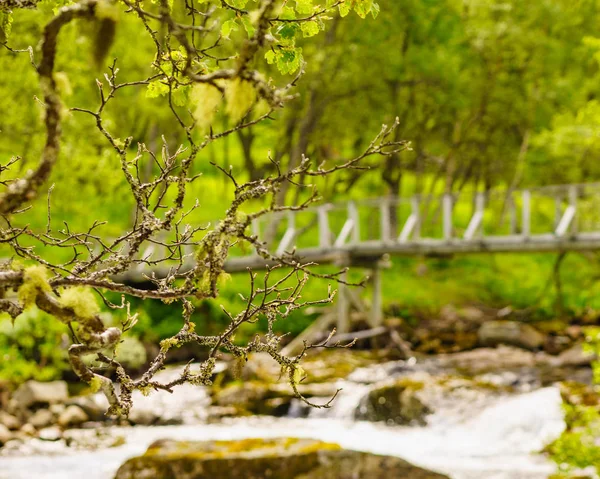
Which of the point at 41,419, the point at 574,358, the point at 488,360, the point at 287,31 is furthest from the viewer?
the point at 488,360

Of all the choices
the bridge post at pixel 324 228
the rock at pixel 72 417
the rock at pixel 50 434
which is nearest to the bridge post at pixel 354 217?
the bridge post at pixel 324 228

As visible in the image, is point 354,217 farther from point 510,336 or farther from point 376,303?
point 510,336

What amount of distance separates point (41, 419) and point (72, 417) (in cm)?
53

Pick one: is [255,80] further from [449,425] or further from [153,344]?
[153,344]

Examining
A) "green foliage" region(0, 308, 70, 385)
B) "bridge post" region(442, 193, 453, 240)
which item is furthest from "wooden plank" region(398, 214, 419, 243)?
"green foliage" region(0, 308, 70, 385)

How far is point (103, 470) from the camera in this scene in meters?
10.6

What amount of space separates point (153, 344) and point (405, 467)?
511 inches

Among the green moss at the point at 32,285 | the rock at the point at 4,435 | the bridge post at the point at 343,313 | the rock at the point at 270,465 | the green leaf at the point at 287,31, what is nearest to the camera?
the green moss at the point at 32,285

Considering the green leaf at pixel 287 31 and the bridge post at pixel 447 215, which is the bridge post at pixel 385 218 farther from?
the green leaf at pixel 287 31

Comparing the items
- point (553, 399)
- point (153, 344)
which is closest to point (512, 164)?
point (153, 344)

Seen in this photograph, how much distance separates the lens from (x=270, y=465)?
839cm

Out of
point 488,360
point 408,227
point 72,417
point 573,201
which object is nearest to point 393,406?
point 488,360

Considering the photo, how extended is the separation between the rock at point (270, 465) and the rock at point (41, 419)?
5.72m

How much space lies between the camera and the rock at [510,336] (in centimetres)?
2059
